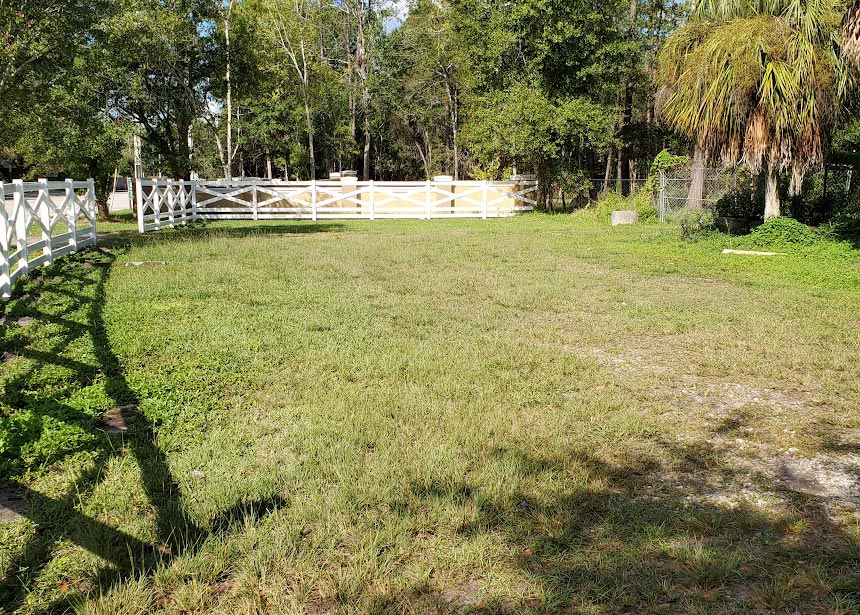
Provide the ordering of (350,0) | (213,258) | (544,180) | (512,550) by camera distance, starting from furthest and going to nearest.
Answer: (350,0)
(544,180)
(213,258)
(512,550)

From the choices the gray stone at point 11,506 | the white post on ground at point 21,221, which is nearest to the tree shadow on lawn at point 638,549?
the gray stone at point 11,506

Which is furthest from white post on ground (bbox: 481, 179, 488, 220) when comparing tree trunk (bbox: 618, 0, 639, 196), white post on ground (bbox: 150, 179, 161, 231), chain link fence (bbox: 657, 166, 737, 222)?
white post on ground (bbox: 150, 179, 161, 231)

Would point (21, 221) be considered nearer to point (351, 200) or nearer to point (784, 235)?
point (784, 235)

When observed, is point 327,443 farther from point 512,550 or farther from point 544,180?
point 544,180

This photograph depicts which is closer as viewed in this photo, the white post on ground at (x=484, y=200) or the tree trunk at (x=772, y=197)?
the tree trunk at (x=772, y=197)

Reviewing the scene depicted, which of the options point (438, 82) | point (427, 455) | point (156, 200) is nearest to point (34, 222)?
point (427, 455)

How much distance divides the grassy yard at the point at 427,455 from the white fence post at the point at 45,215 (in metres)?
2.13

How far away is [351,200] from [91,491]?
23999 mm

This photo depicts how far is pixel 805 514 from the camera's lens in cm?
320

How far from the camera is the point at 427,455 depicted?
3.75m

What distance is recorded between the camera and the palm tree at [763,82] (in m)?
12.4

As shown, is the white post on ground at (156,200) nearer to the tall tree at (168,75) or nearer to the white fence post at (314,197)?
the tall tree at (168,75)

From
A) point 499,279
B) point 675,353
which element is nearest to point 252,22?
point 499,279

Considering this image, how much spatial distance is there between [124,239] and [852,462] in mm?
15660
